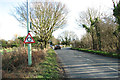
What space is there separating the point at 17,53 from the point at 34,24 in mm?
10577

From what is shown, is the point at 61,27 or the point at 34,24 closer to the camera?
the point at 34,24

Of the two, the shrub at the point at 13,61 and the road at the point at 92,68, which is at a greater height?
the shrub at the point at 13,61

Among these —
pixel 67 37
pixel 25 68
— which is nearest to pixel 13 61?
pixel 25 68

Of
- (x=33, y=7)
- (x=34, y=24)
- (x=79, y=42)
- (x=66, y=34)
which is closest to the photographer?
(x=33, y=7)

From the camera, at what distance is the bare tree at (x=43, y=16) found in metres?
16.7

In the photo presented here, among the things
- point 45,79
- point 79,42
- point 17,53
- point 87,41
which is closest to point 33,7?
point 17,53

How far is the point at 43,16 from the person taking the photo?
17.3 m

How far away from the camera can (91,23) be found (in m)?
27.1

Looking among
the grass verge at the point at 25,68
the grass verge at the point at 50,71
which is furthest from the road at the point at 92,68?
the grass verge at the point at 25,68

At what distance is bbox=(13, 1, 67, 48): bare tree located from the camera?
16.7 m

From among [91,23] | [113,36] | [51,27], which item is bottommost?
[113,36]

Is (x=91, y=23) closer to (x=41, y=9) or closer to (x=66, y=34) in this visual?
(x=41, y=9)

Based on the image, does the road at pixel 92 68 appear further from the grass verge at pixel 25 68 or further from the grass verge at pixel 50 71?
the grass verge at pixel 25 68

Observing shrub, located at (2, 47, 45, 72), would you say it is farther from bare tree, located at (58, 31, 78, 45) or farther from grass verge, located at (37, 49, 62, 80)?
bare tree, located at (58, 31, 78, 45)
